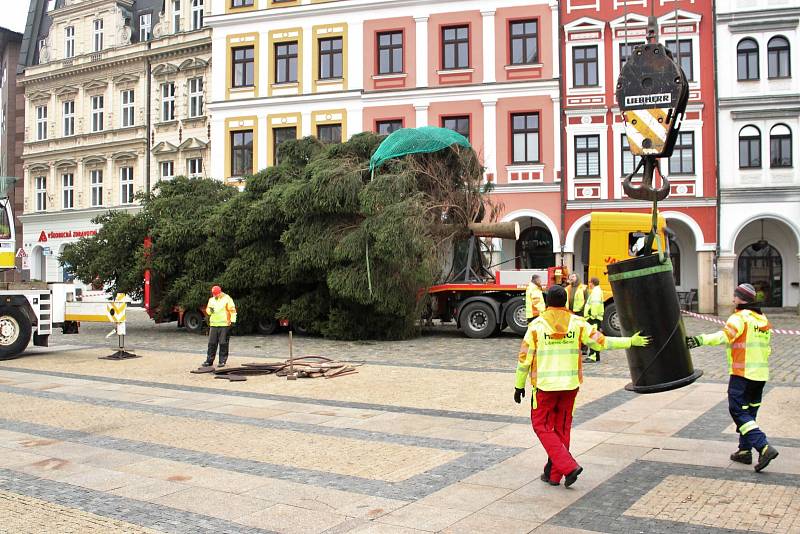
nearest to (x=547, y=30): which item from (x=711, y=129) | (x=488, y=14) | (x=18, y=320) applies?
(x=488, y=14)

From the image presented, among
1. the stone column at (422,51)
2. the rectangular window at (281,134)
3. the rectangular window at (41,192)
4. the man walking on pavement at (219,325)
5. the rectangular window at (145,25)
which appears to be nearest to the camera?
the man walking on pavement at (219,325)

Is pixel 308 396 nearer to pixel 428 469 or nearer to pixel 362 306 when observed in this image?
pixel 428 469

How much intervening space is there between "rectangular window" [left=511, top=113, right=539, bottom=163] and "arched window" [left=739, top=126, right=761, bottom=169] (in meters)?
7.52

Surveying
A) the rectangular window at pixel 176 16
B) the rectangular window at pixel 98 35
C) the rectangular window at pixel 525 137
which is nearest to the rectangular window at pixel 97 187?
the rectangular window at pixel 98 35

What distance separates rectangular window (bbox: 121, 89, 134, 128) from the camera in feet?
132

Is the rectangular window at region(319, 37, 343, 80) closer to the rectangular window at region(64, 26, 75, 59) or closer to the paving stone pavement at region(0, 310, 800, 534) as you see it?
the rectangular window at region(64, 26, 75, 59)

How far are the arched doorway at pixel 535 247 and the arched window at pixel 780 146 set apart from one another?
8675mm

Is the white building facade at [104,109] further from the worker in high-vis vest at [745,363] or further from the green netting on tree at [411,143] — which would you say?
the worker in high-vis vest at [745,363]

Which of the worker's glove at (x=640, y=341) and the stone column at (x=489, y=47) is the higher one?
the stone column at (x=489, y=47)

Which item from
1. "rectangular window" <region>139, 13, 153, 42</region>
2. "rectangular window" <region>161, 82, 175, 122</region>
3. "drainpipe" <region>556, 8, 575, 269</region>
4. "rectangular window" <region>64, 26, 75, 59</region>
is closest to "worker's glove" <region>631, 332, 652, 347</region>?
"drainpipe" <region>556, 8, 575, 269</region>

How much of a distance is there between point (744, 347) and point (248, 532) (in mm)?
4385

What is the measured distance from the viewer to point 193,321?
23.5 metres

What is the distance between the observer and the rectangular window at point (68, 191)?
4222 centimetres

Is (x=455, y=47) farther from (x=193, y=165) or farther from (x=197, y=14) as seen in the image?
(x=197, y=14)
